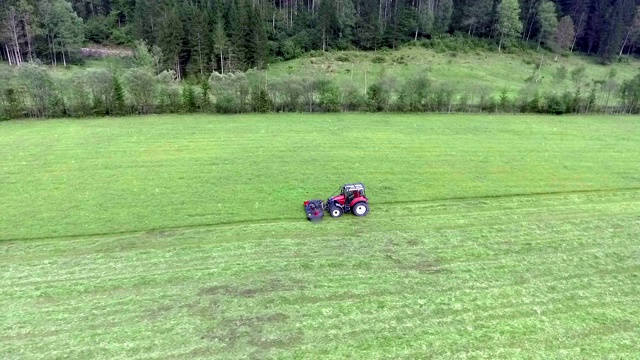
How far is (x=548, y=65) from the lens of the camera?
76.2 metres

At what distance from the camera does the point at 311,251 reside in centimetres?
1945

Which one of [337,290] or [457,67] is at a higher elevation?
[457,67]

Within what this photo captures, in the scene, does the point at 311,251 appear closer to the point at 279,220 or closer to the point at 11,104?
the point at 279,220

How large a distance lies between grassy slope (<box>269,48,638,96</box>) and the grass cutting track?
3127cm

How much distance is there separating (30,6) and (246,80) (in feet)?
155

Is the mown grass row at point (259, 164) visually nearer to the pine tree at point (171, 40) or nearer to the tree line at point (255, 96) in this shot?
the tree line at point (255, 96)

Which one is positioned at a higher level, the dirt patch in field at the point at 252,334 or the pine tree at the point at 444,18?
the pine tree at the point at 444,18

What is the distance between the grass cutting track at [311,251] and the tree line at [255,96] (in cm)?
928

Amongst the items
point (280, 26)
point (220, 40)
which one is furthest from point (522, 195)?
point (280, 26)

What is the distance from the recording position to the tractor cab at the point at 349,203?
22.8 metres

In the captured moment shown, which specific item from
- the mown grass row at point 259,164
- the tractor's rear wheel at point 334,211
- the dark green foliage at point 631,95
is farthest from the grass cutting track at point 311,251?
the dark green foliage at point 631,95

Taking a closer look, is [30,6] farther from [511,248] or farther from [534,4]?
[534,4]

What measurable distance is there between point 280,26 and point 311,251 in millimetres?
70358

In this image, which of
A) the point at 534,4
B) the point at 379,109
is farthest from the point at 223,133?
the point at 534,4
